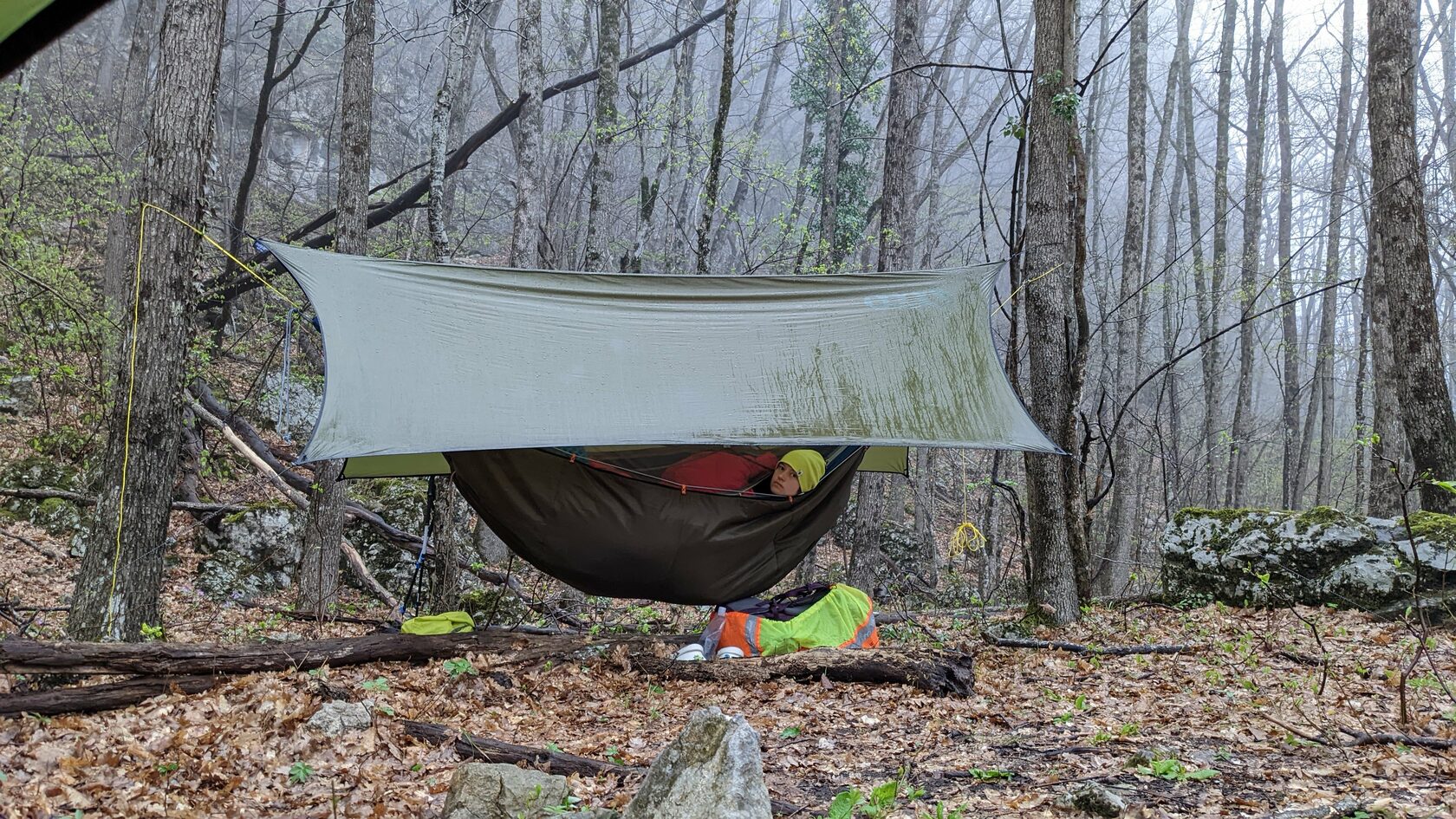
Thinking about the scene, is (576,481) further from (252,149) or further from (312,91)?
(312,91)

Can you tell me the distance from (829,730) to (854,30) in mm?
8406

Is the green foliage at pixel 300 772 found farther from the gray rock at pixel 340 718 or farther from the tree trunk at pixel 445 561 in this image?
the tree trunk at pixel 445 561

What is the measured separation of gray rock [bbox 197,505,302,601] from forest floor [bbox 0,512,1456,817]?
8.78 ft

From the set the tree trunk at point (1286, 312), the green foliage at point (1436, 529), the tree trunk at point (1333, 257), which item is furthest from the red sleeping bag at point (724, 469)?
the tree trunk at point (1333, 257)

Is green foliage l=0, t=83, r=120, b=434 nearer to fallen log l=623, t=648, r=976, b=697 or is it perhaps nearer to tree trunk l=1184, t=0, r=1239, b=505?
fallen log l=623, t=648, r=976, b=697

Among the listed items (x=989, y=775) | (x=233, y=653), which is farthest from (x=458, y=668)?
(x=989, y=775)

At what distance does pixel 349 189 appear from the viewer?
429 cm

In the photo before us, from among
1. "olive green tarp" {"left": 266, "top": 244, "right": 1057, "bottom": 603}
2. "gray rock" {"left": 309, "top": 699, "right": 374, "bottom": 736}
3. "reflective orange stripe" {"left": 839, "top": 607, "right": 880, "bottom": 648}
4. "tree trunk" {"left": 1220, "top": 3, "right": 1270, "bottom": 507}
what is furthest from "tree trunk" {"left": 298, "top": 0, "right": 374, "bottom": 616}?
"tree trunk" {"left": 1220, "top": 3, "right": 1270, "bottom": 507}

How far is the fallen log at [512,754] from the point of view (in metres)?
2.05

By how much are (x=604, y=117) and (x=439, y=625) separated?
3551 mm

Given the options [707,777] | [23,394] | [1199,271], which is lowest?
[707,777]

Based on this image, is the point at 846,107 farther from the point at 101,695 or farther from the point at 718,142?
the point at 101,695

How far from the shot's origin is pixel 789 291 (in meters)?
3.16

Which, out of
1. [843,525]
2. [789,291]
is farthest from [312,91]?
[789,291]
